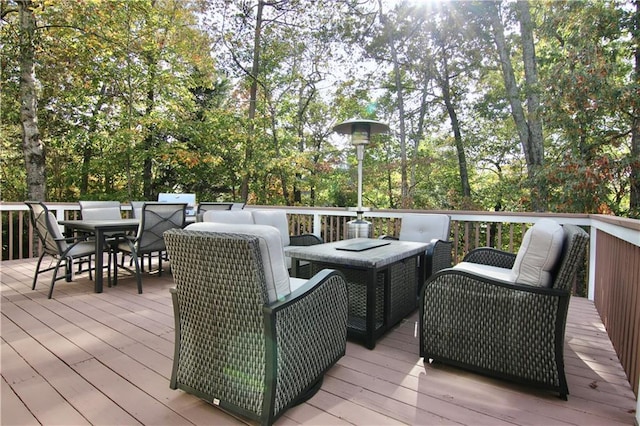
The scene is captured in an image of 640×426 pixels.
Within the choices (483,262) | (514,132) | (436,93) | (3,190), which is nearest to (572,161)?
(483,262)

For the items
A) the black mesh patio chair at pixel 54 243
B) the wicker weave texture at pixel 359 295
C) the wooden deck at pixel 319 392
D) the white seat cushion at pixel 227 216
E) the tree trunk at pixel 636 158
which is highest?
the tree trunk at pixel 636 158

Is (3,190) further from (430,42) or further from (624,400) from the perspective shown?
(624,400)

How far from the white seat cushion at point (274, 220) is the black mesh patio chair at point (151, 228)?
971mm

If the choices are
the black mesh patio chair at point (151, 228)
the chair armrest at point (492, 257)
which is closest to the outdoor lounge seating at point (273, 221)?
the black mesh patio chair at point (151, 228)

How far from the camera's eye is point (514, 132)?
32.3ft

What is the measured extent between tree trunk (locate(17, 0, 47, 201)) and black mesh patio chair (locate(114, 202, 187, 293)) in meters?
3.83

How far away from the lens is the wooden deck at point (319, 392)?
1.59 meters

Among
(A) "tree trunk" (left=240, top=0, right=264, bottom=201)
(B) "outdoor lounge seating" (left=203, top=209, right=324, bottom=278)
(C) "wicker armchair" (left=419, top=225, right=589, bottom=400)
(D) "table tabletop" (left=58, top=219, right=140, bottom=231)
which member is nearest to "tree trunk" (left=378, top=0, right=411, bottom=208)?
(A) "tree trunk" (left=240, top=0, right=264, bottom=201)

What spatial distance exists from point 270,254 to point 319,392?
34.8 inches

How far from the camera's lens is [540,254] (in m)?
1.80

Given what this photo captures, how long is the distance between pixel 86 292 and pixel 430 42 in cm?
1014

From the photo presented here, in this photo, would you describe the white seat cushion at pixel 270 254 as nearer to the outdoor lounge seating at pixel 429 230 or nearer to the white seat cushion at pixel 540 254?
the white seat cushion at pixel 540 254

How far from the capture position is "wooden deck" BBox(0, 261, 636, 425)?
159 centimetres

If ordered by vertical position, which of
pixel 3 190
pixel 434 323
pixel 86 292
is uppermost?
pixel 3 190
